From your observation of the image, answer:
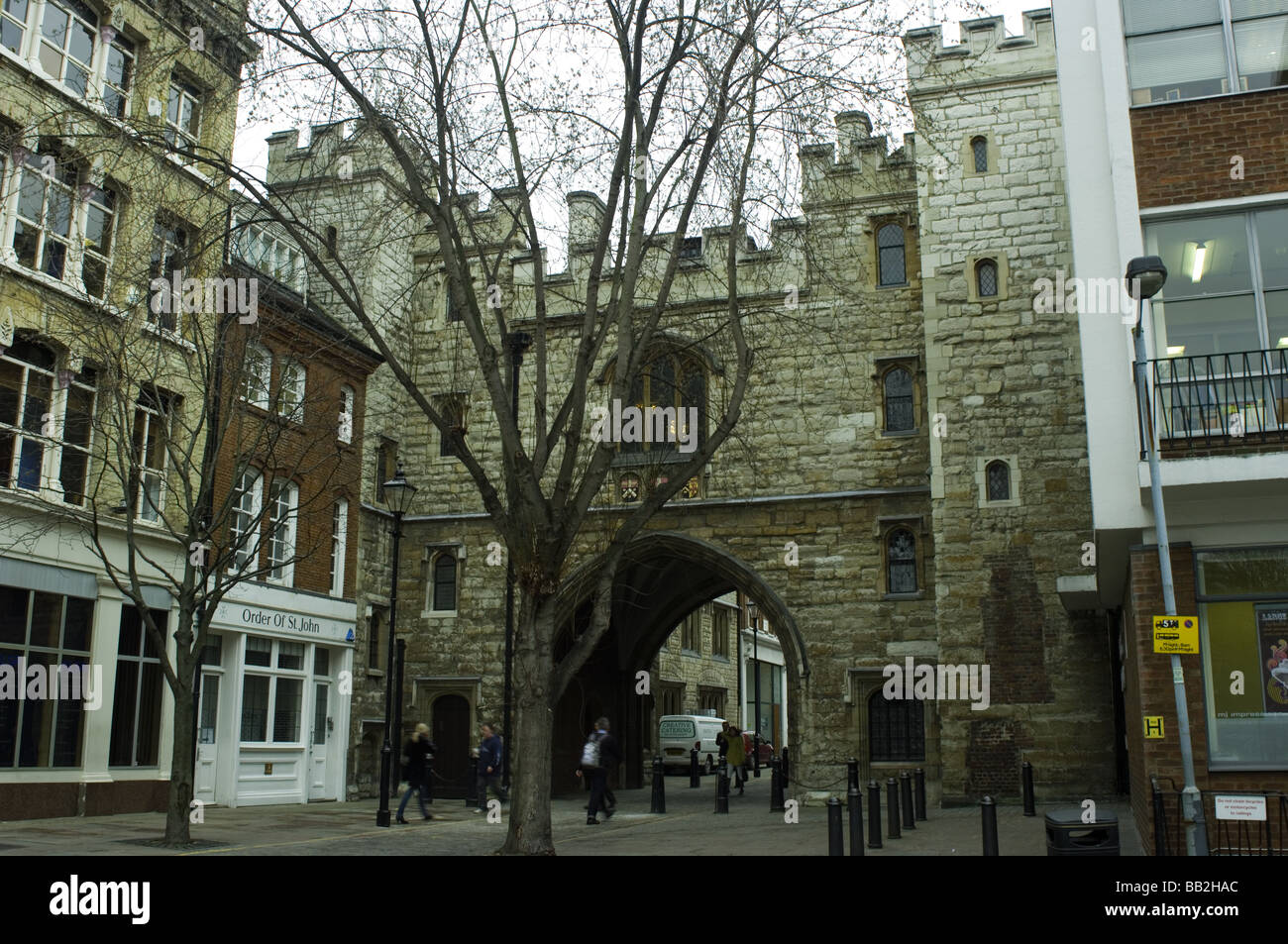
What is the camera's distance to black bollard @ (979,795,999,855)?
36.7 ft

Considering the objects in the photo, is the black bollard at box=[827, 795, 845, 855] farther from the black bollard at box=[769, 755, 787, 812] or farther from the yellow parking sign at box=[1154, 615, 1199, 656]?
the black bollard at box=[769, 755, 787, 812]

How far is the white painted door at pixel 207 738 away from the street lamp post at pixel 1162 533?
51.1ft

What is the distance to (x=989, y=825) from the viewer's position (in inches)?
440

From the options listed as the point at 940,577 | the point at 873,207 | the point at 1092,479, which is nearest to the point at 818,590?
the point at 940,577

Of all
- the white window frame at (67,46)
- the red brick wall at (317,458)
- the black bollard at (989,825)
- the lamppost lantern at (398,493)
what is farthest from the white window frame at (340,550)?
the black bollard at (989,825)

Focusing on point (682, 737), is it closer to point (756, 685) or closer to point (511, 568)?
point (756, 685)

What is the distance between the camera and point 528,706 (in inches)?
483

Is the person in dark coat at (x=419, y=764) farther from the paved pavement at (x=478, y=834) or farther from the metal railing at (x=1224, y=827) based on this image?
the metal railing at (x=1224, y=827)

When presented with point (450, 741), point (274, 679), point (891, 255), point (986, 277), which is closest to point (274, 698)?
point (274, 679)

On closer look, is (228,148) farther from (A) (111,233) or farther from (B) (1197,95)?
(B) (1197,95)

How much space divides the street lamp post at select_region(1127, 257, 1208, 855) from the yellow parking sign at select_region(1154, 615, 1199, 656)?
126 millimetres

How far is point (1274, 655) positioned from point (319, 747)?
17.8 m

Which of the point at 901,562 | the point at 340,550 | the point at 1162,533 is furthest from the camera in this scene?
the point at 340,550

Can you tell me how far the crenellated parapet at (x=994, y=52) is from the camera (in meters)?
23.3
